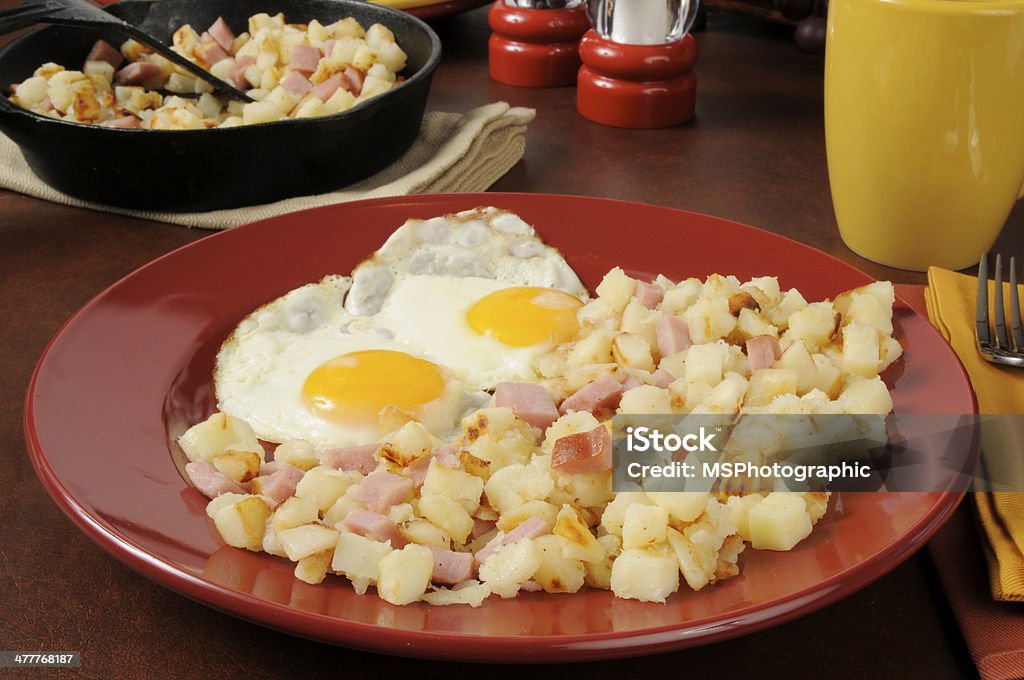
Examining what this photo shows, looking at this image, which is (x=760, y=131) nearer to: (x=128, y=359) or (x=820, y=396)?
(x=820, y=396)

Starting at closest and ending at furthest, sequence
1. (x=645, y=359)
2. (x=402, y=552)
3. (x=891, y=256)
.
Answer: (x=402, y=552) < (x=645, y=359) < (x=891, y=256)

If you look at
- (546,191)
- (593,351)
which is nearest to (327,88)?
(546,191)

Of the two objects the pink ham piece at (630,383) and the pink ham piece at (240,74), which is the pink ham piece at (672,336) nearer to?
the pink ham piece at (630,383)

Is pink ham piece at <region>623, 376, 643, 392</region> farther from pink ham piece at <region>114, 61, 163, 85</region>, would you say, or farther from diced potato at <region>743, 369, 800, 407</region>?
pink ham piece at <region>114, 61, 163, 85</region>

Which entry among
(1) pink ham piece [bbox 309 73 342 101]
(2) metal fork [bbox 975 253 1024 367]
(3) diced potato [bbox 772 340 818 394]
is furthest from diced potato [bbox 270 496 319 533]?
(1) pink ham piece [bbox 309 73 342 101]

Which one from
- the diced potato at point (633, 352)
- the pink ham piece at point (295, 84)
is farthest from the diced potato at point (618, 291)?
the pink ham piece at point (295, 84)

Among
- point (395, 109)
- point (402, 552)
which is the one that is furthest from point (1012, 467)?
point (395, 109)
